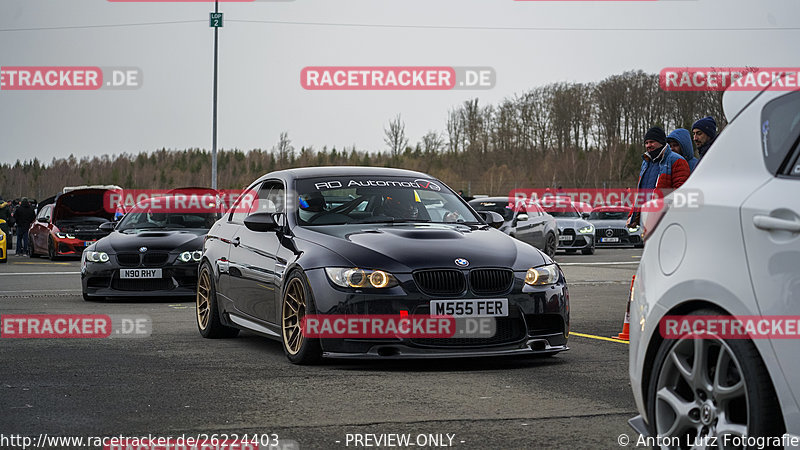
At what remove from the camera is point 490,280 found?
799 centimetres

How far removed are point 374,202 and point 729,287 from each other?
5.53 m

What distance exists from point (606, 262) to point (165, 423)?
20.4 meters

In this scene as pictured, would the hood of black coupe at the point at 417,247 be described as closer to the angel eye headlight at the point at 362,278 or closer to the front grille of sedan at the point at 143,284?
the angel eye headlight at the point at 362,278

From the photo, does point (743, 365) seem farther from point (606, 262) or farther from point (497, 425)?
point (606, 262)

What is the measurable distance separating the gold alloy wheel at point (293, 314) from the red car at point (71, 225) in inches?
767

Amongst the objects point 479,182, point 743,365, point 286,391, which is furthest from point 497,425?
point 479,182

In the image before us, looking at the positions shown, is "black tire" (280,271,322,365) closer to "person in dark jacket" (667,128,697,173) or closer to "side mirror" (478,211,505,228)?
"side mirror" (478,211,505,228)

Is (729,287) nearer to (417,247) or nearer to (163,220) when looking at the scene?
(417,247)

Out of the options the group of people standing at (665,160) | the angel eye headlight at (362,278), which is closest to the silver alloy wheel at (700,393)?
the angel eye headlight at (362,278)

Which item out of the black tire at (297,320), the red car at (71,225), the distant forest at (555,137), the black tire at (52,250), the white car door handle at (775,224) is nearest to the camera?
the white car door handle at (775,224)

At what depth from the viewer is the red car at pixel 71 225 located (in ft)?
89.4

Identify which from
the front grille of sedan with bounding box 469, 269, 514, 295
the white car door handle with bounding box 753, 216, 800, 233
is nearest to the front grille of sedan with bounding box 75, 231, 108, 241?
the front grille of sedan with bounding box 469, 269, 514, 295

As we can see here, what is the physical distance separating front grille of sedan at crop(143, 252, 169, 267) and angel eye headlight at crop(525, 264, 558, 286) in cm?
747

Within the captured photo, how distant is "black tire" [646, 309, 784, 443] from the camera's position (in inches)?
149
